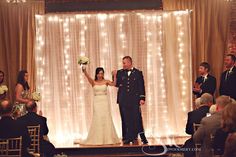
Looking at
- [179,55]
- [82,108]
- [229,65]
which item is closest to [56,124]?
[82,108]

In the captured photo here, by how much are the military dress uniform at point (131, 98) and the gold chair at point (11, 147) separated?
365cm

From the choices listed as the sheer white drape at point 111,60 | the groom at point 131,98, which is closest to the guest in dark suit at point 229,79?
the groom at point 131,98

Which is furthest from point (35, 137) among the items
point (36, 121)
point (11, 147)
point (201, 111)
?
point (201, 111)

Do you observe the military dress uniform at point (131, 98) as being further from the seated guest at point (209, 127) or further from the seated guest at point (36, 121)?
the seated guest at point (209, 127)

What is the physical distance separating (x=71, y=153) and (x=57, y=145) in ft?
2.01

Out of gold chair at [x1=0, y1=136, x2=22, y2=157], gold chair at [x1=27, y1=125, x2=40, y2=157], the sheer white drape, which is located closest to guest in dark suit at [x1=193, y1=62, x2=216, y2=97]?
the sheer white drape

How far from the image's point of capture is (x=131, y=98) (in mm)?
9250

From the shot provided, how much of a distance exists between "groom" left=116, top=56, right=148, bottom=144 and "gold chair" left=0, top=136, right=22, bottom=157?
364 centimetres

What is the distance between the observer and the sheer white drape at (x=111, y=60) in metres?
10.7

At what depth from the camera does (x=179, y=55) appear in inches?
422

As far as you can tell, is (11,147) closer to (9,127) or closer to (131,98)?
(9,127)

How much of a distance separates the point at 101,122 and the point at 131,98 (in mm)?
738

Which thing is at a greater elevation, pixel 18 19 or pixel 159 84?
pixel 18 19

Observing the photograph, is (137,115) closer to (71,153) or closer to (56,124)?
(71,153)
